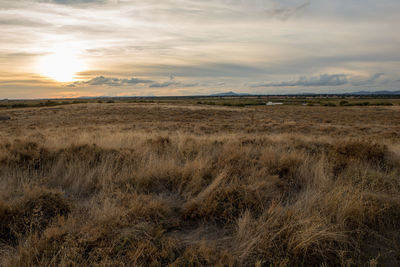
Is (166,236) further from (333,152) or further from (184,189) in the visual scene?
(333,152)

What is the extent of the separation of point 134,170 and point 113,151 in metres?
1.82

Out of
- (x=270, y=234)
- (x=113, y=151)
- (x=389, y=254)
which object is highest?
(x=113, y=151)

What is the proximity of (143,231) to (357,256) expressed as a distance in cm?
268

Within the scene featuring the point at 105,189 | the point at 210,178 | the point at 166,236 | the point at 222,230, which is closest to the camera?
the point at 166,236

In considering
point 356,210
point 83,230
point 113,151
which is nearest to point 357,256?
point 356,210

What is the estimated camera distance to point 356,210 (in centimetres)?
352

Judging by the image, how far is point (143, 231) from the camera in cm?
309

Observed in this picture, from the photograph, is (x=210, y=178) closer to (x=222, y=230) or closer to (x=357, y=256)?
(x=222, y=230)

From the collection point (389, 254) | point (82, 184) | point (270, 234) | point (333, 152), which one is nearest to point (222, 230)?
point (270, 234)

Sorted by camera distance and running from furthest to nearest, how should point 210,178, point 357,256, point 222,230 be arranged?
point 210,178, point 222,230, point 357,256

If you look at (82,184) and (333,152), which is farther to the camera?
(333,152)

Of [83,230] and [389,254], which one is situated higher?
[83,230]

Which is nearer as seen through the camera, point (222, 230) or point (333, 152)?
point (222, 230)

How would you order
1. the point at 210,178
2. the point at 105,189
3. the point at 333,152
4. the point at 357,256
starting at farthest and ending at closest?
1. the point at 333,152
2. the point at 210,178
3. the point at 105,189
4. the point at 357,256
